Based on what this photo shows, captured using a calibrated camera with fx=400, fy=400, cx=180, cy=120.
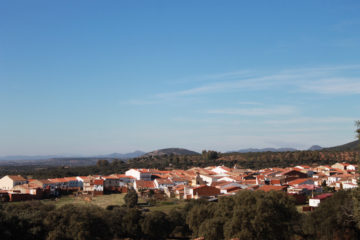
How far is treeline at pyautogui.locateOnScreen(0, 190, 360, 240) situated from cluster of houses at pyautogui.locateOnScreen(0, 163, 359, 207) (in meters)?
16.7

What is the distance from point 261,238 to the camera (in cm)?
2733

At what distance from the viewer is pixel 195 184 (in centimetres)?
7131

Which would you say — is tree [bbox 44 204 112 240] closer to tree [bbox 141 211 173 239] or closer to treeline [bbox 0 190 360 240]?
treeline [bbox 0 190 360 240]

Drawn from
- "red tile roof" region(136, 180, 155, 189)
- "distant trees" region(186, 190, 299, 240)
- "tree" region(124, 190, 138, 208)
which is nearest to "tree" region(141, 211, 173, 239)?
"distant trees" region(186, 190, 299, 240)

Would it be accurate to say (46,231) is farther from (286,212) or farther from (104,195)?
(104,195)

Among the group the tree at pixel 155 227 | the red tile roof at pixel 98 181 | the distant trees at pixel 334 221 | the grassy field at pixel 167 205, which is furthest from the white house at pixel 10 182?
the distant trees at pixel 334 221

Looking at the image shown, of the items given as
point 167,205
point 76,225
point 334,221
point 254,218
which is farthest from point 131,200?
point 334,221

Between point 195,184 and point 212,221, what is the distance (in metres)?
A: 41.8

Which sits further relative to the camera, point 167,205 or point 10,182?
point 10,182

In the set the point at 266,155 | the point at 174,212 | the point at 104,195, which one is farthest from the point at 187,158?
the point at 174,212

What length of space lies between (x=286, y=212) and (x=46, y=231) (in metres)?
19.4

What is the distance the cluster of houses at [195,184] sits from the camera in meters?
57.7

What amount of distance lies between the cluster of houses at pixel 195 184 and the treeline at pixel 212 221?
55.0 feet

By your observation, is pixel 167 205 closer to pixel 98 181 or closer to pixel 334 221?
pixel 98 181
